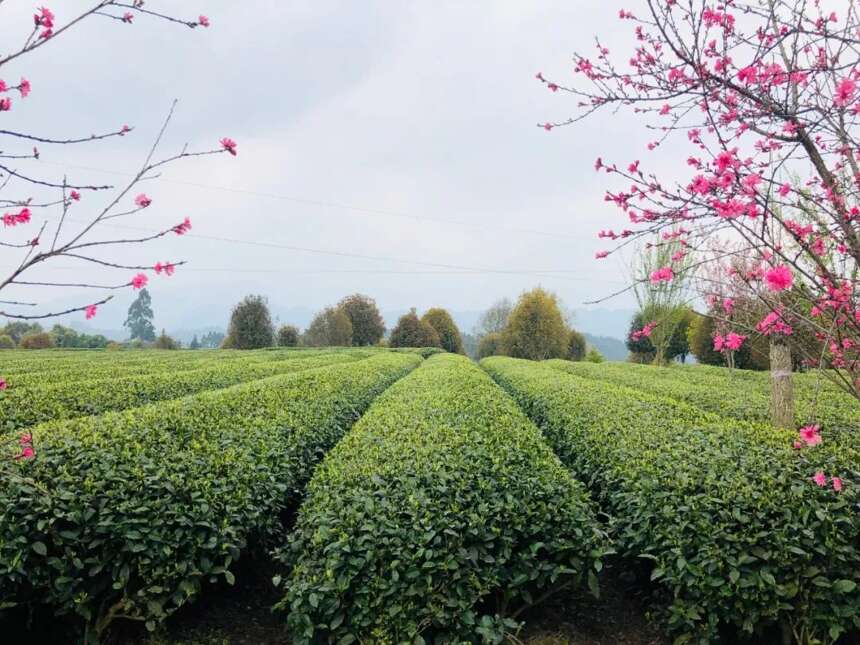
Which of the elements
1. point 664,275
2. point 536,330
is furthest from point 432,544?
point 536,330

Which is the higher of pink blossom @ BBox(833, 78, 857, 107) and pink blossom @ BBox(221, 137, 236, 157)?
pink blossom @ BBox(833, 78, 857, 107)

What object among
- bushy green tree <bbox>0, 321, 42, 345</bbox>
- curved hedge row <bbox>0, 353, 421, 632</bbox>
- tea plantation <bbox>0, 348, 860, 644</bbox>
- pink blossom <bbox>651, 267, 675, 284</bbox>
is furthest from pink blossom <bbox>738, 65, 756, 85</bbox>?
bushy green tree <bbox>0, 321, 42, 345</bbox>

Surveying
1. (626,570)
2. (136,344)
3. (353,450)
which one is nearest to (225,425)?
(353,450)

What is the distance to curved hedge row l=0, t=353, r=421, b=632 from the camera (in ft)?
10.1

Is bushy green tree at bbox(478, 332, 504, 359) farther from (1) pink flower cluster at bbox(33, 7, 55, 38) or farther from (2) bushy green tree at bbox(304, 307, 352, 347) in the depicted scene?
→ (1) pink flower cluster at bbox(33, 7, 55, 38)

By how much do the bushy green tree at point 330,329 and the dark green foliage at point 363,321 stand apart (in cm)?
115

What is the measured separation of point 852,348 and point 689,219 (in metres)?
1.21

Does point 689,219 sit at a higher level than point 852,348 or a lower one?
higher

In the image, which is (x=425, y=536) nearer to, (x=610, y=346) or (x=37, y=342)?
(x=37, y=342)

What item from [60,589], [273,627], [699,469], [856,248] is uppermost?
[856,248]

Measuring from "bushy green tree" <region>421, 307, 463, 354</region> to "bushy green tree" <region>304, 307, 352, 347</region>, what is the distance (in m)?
6.45

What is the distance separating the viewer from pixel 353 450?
4.78 metres

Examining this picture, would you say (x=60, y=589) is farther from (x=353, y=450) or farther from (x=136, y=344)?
(x=136, y=344)

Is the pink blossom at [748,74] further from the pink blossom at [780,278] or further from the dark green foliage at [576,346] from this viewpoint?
the dark green foliage at [576,346]
